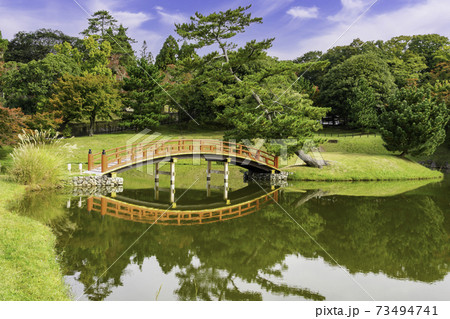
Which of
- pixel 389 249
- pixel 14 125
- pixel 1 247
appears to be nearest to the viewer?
pixel 1 247

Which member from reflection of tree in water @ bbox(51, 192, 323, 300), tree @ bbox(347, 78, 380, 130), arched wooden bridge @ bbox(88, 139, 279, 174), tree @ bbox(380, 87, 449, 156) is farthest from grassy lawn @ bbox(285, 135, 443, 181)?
reflection of tree in water @ bbox(51, 192, 323, 300)

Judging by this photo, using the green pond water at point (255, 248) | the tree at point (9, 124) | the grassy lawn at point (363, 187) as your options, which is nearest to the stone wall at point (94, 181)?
the green pond water at point (255, 248)

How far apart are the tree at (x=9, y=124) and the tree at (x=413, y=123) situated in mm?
27782

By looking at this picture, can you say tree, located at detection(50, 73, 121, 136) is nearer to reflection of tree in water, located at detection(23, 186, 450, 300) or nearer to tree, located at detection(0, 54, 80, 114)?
tree, located at detection(0, 54, 80, 114)

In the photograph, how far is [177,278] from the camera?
9117mm

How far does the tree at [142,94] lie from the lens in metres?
42.7

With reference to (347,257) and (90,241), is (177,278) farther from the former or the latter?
(347,257)

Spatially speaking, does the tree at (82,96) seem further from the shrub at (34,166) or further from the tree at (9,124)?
the shrub at (34,166)

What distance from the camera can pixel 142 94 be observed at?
4244 centimetres

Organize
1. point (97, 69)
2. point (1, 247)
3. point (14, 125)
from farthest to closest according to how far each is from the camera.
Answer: point (97, 69) < point (14, 125) < point (1, 247)

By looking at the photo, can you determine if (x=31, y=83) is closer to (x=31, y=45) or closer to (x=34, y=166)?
(x=31, y=45)

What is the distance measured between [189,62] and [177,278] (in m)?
19.1

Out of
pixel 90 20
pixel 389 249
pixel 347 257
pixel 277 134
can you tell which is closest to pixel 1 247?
pixel 347 257

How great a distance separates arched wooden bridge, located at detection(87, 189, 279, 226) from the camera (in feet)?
50.4
